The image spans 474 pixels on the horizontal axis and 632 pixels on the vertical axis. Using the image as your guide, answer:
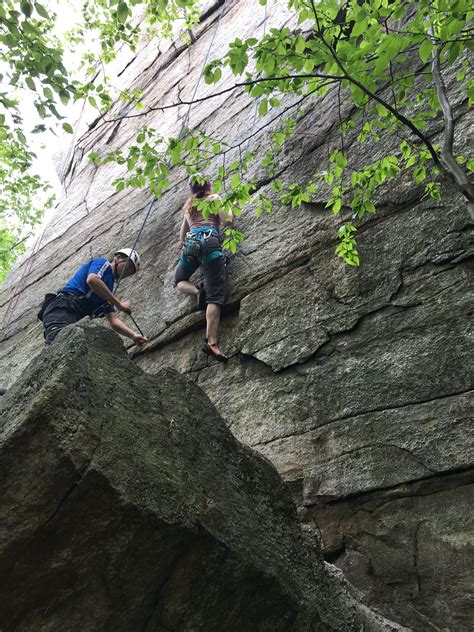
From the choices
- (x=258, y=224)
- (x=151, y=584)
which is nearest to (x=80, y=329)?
(x=151, y=584)

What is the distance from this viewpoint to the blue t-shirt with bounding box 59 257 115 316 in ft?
17.2

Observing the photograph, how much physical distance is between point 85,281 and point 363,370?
10.1 ft

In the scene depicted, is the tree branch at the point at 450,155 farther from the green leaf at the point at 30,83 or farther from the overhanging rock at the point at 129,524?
the green leaf at the point at 30,83

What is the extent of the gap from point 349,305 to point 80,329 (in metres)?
2.31

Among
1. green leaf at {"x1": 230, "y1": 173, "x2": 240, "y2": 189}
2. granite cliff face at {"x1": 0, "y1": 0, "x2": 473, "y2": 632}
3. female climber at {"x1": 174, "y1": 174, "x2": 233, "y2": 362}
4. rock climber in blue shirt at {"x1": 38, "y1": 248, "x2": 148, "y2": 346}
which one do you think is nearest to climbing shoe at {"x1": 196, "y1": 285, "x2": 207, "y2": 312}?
female climber at {"x1": 174, "y1": 174, "x2": 233, "y2": 362}

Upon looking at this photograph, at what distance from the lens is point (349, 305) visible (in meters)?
4.00

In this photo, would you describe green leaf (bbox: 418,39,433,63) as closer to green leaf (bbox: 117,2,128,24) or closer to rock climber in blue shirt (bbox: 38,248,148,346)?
green leaf (bbox: 117,2,128,24)

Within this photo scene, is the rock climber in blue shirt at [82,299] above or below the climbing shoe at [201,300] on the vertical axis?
below

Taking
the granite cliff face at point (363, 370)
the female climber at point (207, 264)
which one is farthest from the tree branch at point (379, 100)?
the female climber at point (207, 264)

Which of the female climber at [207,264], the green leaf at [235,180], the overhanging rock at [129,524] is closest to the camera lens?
the overhanging rock at [129,524]

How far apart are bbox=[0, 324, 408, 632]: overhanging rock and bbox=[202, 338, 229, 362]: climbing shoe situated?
7.40 feet

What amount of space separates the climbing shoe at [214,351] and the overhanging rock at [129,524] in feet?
7.40

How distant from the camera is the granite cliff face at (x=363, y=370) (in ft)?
9.48

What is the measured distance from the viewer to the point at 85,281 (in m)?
5.36
